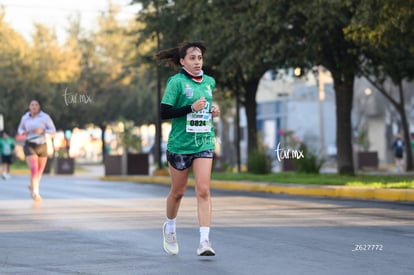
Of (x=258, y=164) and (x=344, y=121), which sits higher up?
(x=344, y=121)

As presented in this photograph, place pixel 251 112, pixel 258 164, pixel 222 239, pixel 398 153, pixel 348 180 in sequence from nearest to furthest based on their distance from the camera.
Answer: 1. pixel 222 239
2. pixel 348 180
3. pixel 258 164
4. pixel 251 112
5. pixel 398 153

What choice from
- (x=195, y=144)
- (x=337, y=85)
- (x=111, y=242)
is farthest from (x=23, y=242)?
(x=337, y=85)

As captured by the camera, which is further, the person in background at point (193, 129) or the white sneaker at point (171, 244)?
the white sneaker at point (171, 244)

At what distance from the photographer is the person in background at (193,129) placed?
910 cm

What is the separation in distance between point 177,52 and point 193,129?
0.75m

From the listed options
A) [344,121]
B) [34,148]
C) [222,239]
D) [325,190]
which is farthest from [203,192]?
[344,121]

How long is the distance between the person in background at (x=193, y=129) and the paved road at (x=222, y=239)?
540 millimetres

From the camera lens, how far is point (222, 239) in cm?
1100

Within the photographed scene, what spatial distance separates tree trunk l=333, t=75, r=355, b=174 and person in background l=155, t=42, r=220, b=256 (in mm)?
19945

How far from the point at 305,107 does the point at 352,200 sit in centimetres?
5305

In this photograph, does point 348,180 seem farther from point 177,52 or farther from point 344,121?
point 177,52

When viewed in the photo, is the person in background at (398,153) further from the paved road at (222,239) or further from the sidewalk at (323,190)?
the paved road at (222,239)

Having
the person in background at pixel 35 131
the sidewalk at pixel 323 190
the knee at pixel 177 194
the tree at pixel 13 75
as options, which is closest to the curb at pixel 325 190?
the sidewalk at pixel 323 190

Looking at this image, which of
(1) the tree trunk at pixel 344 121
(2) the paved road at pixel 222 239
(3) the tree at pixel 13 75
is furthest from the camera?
(3) the tree at pixel 13 75
